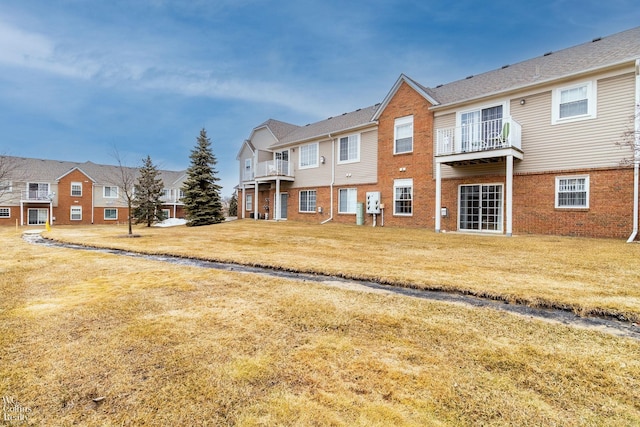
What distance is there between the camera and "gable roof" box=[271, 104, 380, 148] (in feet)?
63.2

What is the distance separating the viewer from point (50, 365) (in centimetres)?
261

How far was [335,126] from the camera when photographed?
21.0 meters

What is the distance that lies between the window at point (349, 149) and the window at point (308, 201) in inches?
127

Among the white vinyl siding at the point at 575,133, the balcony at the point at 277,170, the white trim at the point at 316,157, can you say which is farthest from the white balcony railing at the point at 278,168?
the white vinyl siding at the point at 575,133

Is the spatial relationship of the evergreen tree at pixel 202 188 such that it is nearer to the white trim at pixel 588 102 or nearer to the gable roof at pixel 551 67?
the gable roof at pixel 551 67

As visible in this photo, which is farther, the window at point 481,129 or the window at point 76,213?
the window at point 76,213

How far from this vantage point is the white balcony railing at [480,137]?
40.3 ft

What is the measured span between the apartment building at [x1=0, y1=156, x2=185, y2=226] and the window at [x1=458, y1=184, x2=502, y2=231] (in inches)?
1202

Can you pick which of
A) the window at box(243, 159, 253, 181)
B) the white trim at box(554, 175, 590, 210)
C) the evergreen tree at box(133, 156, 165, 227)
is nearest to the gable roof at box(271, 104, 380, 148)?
the window at box(243, 159, 253, 181)

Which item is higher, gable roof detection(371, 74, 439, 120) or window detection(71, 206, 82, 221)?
gable roof detection(371, 74, 439, 120)

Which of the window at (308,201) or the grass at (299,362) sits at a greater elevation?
the window at (308,201)

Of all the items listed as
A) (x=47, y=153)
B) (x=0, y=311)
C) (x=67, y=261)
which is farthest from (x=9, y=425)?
(x=47, y=153)

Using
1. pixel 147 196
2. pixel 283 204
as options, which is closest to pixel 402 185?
pixel 283 204

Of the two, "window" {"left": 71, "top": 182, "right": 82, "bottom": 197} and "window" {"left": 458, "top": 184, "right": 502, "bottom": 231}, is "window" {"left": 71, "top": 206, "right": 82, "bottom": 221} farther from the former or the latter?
"window" {"left": 458, "top": 184, "right": 502, "bottom": 231}
